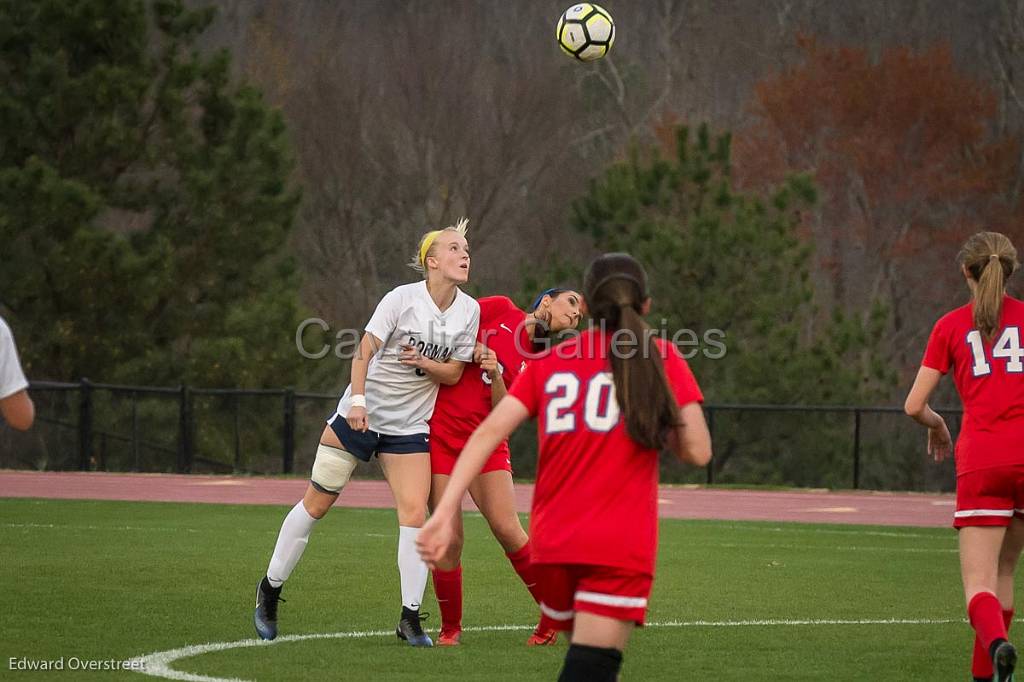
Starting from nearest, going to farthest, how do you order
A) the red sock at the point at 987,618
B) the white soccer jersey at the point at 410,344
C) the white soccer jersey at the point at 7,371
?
1. the white soccer jersey at the point at 7,371
2. the red sock at the point at 987,618
3. the white soccer jersey at the point at 410,344

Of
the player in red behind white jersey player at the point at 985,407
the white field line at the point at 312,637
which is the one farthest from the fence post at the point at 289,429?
the player in red behind white jersey player at the point at 985,407

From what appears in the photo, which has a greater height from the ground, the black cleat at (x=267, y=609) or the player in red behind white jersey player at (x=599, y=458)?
the player in red behind white jersey player at (x=599, y=458)

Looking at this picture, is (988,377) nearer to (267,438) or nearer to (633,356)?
(633,356)

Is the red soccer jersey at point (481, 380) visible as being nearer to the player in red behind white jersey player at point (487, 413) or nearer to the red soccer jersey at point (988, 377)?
the player in red behind white jersey player at point (487, 413)

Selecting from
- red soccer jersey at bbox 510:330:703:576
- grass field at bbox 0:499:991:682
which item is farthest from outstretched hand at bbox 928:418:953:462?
red soccer jersey at bbox 510:330:703:576

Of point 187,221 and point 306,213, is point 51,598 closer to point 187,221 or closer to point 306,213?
point 187,221

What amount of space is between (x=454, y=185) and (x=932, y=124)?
1188 cm

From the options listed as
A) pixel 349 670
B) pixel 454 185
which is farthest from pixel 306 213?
pixel 349 670

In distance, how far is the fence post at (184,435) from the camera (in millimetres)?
25656

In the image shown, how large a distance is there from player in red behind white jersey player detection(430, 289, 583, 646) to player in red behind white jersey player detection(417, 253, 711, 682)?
3.52m

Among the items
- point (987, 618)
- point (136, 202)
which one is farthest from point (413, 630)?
point (136, 202)

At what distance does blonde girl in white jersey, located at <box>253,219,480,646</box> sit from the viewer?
861cm

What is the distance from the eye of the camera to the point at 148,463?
27.2m

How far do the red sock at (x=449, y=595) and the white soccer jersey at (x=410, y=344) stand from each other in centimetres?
80
